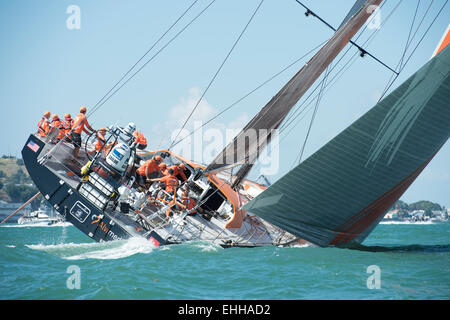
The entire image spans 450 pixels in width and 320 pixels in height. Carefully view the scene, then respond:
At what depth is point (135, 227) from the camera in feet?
38.4

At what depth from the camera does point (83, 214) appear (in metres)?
11.8

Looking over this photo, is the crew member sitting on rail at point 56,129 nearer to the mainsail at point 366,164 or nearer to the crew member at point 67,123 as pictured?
the crew member at point 67,123

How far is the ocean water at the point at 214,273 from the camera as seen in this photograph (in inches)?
292

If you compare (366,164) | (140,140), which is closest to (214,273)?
(366,164)

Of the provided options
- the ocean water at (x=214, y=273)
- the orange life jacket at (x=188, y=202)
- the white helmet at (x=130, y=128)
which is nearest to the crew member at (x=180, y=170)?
the orange life jacket at (x=188, y=202)

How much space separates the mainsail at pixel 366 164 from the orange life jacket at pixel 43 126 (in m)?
5.83

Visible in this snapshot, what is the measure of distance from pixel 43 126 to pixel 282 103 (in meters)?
6.11

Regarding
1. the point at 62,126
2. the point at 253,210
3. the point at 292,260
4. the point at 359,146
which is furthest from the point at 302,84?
the point at 62,126

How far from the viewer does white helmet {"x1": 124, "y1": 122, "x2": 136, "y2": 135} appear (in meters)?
12.6

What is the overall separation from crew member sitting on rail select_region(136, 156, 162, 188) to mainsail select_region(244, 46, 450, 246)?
3164 millimetres

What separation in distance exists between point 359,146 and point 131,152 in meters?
5.52

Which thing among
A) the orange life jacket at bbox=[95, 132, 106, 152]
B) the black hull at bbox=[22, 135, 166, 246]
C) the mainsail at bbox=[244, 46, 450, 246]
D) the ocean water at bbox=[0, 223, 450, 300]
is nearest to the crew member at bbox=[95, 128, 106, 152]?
the orange life jacket at bbox=[95, 132, 106, 152]

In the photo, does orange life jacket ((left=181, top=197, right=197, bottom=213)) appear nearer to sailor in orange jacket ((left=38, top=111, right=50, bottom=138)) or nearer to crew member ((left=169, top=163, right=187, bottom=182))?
crew member ((left=169, top=163, right=187, bottom=182))
